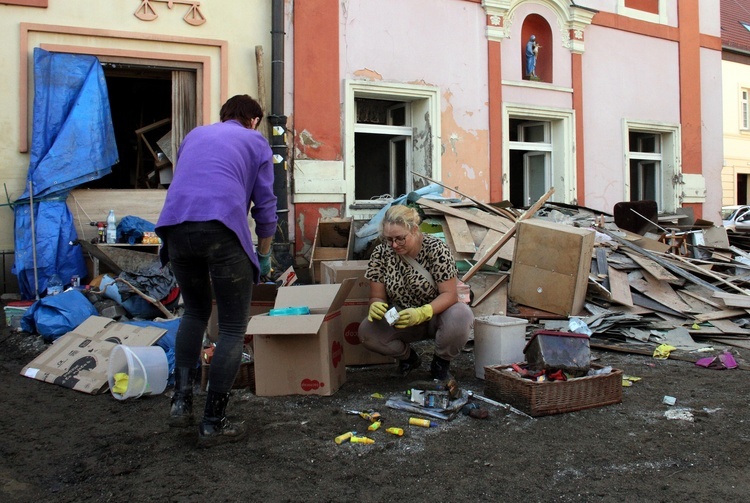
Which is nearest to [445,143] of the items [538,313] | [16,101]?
[538,313]

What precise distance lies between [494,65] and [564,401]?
281 inches

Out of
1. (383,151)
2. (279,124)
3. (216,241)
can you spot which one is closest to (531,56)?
(383,151)

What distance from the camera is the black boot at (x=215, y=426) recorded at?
308 centimetres

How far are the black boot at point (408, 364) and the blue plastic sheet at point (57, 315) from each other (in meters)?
2.80

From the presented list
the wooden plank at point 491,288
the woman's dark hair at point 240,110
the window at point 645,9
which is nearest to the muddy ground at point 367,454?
the woman's dark hair at point 240,110

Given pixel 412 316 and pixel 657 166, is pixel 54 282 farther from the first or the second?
pixel 657 166

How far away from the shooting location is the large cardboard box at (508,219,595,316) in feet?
19.8

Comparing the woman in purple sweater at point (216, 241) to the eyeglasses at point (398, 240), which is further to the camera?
the eyeglasses at point (398, 240)

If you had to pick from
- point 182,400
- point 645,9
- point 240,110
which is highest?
point 645,9

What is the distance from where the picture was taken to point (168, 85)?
32.1 feet

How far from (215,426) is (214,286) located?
656mm

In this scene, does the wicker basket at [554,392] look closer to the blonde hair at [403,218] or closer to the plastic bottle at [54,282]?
the blonde hair at [403,218]

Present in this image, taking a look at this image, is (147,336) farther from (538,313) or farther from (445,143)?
(445,143)

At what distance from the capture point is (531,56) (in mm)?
10281
